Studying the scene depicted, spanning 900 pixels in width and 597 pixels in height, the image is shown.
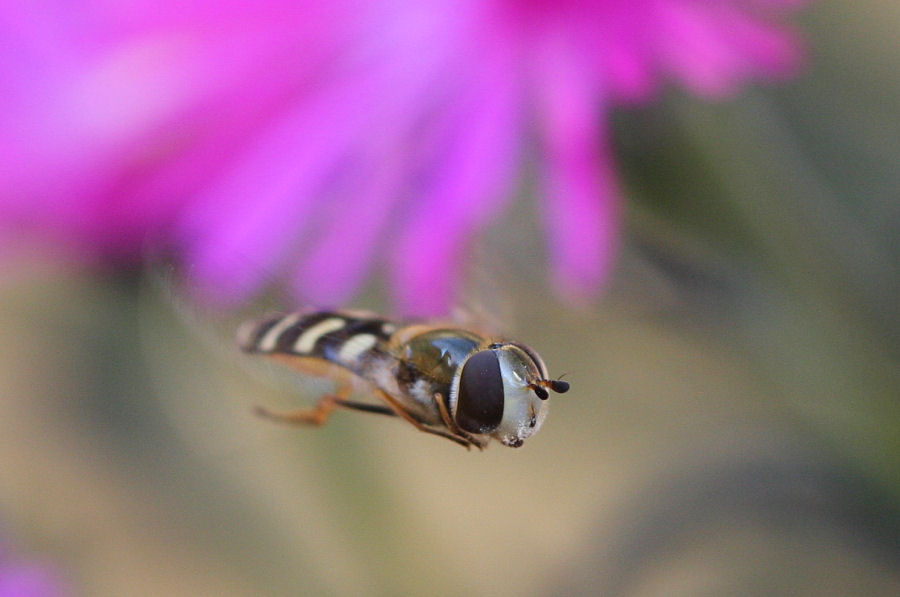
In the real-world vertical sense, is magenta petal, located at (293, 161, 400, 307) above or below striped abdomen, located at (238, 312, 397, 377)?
above

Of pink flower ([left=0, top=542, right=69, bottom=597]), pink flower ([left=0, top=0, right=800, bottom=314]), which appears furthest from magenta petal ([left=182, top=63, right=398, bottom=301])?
pink flower ([left=0, top=542, right=69, bottom=597])

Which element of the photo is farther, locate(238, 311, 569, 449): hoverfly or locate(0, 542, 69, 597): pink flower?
locate(0, 542, 69, 597): pink flower

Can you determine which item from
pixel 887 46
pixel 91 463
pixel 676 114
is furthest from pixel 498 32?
pixel 91 463

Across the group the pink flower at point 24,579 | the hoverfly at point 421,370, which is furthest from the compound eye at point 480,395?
the pink flower at point 24,579

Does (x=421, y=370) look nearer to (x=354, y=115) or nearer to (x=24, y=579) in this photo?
(x=354, y=115)

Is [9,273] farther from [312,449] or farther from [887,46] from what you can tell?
[887,46]

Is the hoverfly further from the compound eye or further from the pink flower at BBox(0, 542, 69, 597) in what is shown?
the pink flower at BBox(0, 542, 69, 597)

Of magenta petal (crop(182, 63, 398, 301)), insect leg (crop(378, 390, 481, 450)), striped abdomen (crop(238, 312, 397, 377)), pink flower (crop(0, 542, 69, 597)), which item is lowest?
pink flower (crop(0, 542, 69, 597))
